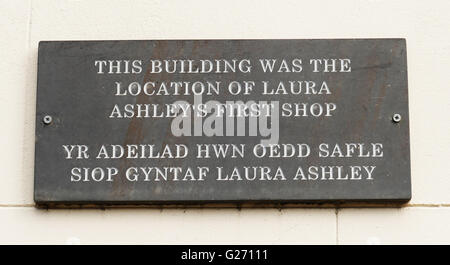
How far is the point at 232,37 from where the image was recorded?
5406 mm

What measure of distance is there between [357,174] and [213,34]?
3.21 ft

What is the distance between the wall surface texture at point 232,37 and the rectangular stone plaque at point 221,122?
89 mm

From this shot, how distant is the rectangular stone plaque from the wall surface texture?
89mm

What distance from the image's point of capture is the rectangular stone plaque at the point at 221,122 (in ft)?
17.0

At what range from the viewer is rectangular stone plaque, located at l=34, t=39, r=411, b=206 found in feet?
17.0

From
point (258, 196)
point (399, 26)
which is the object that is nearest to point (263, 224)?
point (258, 196)

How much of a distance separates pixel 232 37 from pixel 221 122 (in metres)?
0.44

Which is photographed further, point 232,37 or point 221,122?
point 232,37

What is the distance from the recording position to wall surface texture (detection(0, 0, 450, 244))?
519 cm

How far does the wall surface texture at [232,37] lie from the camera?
5.19m

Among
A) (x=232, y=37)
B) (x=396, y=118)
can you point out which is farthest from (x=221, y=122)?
(x=396, y=118)

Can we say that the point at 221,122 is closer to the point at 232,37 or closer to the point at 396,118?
the point at 232,37
